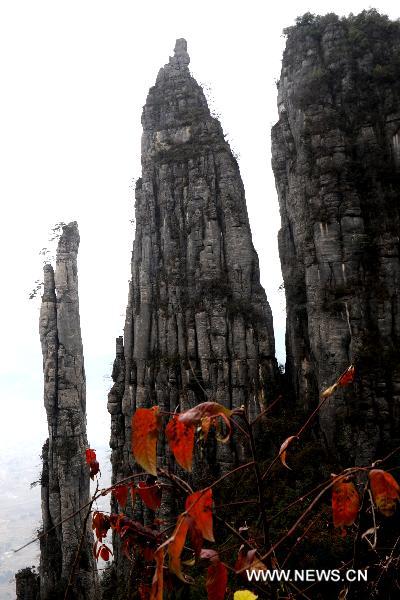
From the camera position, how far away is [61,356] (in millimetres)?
25172

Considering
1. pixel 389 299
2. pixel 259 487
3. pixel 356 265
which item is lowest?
pixel 259 487

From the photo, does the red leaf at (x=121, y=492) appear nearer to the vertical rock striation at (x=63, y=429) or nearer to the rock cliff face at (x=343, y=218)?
the rock cliff face at (x=343, y=218)

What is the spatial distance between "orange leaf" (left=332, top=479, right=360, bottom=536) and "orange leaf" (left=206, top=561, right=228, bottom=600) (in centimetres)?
57

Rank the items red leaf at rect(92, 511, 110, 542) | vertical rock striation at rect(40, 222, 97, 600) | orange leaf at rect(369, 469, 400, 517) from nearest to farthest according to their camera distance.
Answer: orange leaf at rect(369, 469, 400, 517), red leaf at rect(92, 511, 110, 542), vertical rock striation at rect(40, 222, 97, 600)

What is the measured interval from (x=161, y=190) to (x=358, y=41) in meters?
14.6

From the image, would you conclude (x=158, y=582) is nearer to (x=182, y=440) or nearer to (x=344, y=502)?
(x=182, y=440)

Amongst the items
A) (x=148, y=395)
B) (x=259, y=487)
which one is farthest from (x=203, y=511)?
(x=148, y=395)

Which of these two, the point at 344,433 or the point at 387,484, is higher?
the point at 387,484

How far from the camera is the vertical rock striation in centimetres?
2180

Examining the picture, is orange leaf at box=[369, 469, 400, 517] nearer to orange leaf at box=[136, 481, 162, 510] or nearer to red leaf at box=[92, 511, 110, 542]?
orange leaf at box=[136, 481, 162, 510]

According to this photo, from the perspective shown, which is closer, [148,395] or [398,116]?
[398,116]

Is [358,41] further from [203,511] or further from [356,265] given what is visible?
[203,511]

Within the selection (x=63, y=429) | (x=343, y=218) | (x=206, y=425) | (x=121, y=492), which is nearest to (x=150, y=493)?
(x=121, y=492)

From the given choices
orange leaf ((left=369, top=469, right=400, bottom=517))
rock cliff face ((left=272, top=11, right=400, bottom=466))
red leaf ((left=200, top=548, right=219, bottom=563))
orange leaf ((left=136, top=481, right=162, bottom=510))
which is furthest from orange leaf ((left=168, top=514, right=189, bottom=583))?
Answer: rock cliff face ((left=272, top=11, right=400, bottom=466))
